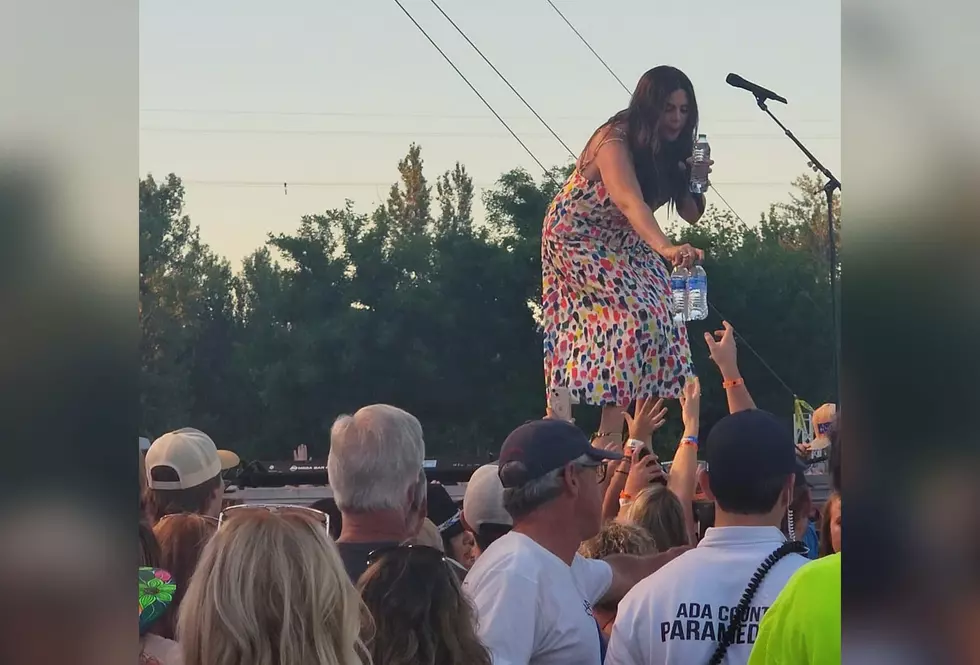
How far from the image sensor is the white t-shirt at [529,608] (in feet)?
5.17

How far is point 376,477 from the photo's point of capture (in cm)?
173

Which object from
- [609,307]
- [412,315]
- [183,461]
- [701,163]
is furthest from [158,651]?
[412,315]

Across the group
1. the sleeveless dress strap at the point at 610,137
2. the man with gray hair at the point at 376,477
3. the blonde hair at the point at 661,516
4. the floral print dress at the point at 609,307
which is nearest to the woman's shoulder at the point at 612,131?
the sleeveless dress strap at the point at 610,137

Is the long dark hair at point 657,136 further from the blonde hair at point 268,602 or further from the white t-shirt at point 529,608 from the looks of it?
the blonde hair at point 268,602

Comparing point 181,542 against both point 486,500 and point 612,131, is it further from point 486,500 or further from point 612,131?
point 612,131

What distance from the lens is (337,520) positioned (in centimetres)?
210

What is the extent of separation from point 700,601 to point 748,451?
0.22 m

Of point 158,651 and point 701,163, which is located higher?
point 701,163

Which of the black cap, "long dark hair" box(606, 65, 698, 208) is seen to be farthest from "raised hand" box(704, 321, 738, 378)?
the black cap

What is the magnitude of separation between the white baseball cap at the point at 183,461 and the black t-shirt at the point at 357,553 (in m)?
0.49
